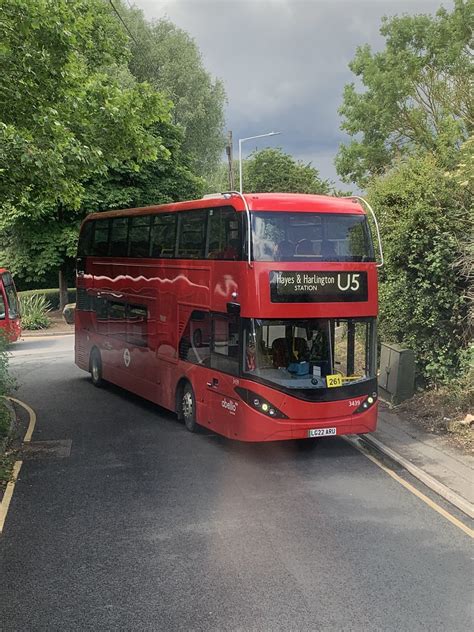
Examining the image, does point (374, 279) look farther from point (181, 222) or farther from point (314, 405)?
point (181, 222)

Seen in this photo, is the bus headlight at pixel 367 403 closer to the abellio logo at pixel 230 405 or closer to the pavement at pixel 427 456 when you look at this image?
the pavement at pixel 427 456

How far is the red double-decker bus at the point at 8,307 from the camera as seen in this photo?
74.5 ft

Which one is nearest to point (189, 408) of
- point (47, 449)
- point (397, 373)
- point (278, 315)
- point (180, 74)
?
point (47, 449)

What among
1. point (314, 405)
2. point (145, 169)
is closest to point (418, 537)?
point (314, 405)

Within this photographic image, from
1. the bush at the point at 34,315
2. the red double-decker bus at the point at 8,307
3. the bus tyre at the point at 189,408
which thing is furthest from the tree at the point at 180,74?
the bus tyre at the point at 189,408

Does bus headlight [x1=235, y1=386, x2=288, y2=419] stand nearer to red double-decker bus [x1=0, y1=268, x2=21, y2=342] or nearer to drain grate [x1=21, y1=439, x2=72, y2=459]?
drain grate [x1=21, y1=439, x2=72, y2=459]

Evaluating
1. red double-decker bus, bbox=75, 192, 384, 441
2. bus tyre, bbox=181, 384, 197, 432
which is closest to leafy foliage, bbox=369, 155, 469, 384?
red double-decker bus, bbox=75, 192, 384, 441

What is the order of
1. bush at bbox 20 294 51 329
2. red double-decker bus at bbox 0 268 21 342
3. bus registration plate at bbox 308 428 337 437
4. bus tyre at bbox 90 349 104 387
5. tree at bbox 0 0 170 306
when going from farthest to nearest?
bush at bbox 20 294 51 329, red double-decker bus at bbox 0 268 21 342, bus tyre at bbox 90 349 104 387, tree at bbox 0 0 170 306, bus registration plate at bbox 308 428 337 437

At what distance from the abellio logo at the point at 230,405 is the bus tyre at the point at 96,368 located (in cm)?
698

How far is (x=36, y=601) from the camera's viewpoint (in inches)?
211

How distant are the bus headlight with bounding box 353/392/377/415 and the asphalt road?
722 mm

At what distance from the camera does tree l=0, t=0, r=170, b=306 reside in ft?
31.7

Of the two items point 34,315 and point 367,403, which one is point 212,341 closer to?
point 367,403

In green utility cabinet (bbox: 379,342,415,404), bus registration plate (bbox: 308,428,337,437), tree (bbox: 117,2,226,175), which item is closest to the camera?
bus registration plate (bbox: 308,428,337,437)
